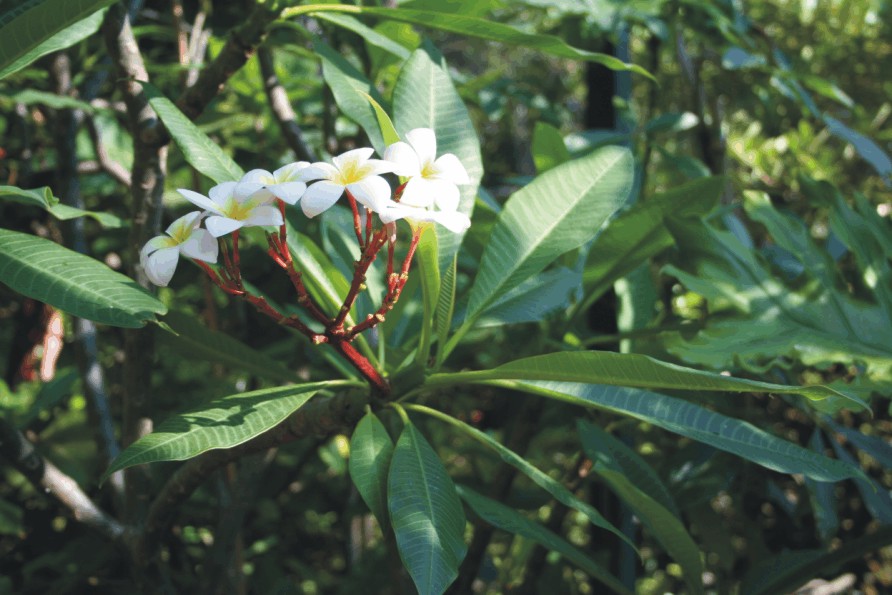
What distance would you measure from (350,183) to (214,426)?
9.7 inches

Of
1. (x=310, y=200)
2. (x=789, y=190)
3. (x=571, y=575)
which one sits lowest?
(x=571, y=575)

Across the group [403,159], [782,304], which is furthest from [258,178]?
[782,304]

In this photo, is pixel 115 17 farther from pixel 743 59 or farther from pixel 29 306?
pixel 743 59

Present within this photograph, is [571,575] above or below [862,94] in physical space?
below

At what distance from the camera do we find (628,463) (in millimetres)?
1087

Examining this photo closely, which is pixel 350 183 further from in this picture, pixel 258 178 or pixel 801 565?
pixel 801 565

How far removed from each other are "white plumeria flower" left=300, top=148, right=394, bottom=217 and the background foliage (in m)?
0.05

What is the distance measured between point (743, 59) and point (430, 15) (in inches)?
33.3

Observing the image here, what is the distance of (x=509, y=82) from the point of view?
7.01 ft

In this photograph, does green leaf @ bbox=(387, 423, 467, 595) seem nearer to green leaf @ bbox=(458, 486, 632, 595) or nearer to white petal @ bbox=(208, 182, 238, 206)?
green leaf @ bbox=(458, 486, 632, 595)

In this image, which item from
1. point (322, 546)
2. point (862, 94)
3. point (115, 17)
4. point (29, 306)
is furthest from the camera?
point (862, 94)

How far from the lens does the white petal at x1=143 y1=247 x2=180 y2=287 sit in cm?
65

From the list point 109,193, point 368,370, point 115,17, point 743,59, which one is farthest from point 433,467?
point 109,193

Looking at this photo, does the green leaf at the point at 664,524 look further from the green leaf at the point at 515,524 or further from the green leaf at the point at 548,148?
the green leaf at the point at 548,148
